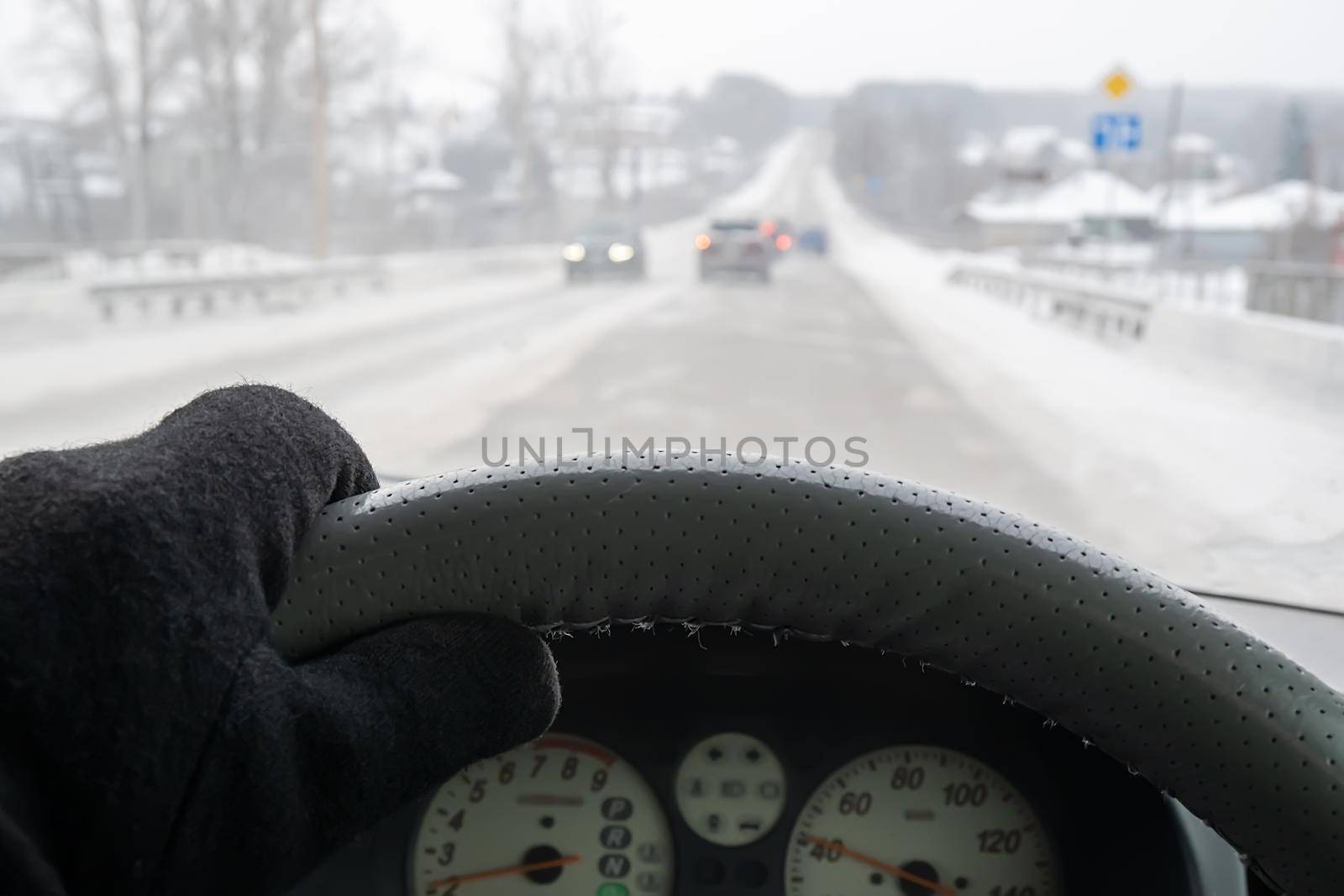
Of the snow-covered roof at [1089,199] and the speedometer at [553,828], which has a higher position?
the snow-covered roof at [1089,199]

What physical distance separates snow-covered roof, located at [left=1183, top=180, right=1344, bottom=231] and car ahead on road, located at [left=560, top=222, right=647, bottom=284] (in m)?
26.4

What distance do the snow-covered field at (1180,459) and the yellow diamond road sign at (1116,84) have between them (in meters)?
1.53

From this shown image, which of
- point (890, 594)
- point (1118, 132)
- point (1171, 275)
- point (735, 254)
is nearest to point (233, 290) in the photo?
point (735, 254)

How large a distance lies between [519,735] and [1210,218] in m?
5.26

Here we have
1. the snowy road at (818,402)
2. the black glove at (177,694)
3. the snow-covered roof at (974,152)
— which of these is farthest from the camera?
the snow-covered roof at (974,152)

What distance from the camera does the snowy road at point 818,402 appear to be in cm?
495

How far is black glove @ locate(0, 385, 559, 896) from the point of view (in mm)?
919

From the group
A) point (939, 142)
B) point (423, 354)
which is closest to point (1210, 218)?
point (939, 142)

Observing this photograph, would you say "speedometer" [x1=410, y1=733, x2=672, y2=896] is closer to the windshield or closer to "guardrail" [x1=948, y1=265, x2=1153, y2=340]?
the windshield

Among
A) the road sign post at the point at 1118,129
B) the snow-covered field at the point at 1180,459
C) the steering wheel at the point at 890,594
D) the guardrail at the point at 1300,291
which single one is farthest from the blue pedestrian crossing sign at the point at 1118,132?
the steering wheel at the point at 890,594

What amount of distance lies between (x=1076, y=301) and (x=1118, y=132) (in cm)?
1252

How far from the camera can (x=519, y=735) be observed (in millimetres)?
1269

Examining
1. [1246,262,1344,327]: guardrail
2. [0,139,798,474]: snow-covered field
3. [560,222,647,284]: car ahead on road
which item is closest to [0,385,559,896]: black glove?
[0,139,798,474]: snow-covered field

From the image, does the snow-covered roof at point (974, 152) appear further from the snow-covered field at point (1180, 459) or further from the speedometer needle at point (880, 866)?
the speedometer needle at point (880, 866)
